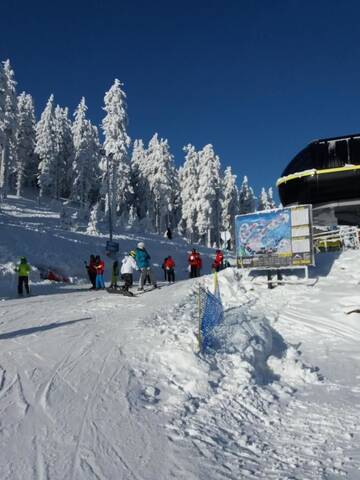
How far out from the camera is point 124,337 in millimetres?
8453

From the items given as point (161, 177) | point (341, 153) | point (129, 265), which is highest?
point (161, 177)

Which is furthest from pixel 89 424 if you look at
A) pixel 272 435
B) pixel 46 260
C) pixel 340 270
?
pixel 46 260

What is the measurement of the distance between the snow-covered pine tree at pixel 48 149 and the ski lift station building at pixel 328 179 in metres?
41.7

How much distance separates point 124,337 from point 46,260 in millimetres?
16429

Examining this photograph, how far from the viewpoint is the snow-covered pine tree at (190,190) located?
61.6 m

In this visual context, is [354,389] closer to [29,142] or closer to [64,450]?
[64,450]

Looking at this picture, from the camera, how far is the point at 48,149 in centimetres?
5759

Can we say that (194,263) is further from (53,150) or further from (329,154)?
(53,150)

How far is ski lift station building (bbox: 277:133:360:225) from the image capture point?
20.6m

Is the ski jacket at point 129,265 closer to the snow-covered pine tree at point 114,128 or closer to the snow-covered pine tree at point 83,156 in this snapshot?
the snow-covered pine tree at point 114,128

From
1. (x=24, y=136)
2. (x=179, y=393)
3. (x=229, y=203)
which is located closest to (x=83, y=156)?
(x=24, y=136)

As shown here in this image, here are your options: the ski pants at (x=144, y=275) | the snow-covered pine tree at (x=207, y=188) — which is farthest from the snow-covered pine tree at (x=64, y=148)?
the ski pants at (x=144, y=275)

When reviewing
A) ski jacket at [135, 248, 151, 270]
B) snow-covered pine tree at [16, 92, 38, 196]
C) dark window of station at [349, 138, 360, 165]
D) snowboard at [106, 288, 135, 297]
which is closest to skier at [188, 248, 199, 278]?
ski jacket at [135, 248, 151, 270]

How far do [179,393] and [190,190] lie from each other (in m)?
58.0
